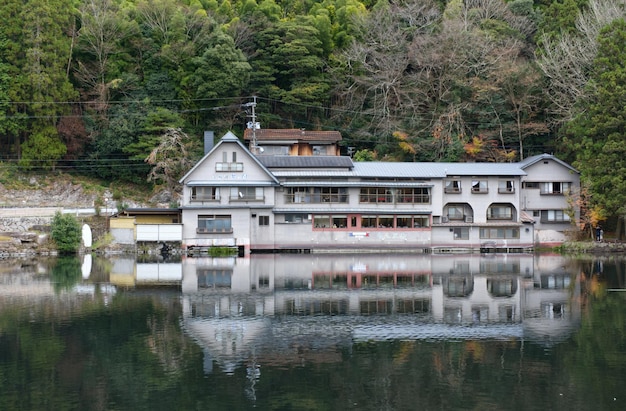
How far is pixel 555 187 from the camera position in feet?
150

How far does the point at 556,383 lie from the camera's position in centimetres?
1492

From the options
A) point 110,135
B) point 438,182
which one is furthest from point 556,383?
point 110,135

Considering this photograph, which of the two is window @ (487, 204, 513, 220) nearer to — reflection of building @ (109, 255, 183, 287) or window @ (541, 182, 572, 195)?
window @ (541, 182, 572, 195)

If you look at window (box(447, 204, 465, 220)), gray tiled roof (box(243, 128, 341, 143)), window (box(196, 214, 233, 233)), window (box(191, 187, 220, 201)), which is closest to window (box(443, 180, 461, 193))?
window (box(447, 204, 465, 220))

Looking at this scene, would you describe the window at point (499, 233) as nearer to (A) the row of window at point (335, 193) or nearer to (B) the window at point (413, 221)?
(A) the row of window at point (335, 193)

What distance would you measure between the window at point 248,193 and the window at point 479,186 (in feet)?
44.9

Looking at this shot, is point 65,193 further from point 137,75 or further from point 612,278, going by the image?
point 612,278

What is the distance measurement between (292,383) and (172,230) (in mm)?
27698

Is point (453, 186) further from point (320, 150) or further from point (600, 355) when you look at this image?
point (600, 355)

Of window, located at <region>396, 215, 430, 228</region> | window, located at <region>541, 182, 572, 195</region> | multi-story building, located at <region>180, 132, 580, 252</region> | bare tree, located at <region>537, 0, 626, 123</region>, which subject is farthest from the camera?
window, located at <region>541, 182, 572, 195</region>

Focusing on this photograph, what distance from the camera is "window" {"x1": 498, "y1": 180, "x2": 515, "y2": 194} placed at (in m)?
44.2

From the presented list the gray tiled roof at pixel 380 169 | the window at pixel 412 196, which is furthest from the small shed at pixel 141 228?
the window at pixel 412 196

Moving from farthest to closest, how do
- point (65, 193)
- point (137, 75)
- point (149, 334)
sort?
1. point (137, 75)
2. point (65, 193)
3. point (149, 334)

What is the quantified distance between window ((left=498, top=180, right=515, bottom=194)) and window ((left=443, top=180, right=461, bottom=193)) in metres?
2.63
